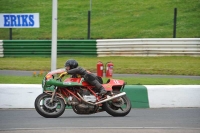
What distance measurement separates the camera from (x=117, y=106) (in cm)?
1204

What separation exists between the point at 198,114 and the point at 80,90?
7.84 ft

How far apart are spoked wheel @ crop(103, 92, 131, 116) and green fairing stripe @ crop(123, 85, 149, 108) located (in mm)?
1576

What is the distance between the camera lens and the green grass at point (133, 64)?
21984mm

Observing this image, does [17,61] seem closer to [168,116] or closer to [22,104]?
[22,104]

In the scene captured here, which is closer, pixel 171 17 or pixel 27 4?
pixel 171 17

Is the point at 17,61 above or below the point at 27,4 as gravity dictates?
below

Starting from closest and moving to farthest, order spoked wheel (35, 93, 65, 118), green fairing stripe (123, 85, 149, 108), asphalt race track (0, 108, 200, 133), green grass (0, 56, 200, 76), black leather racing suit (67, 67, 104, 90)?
asphalt race track (0, 108, 200, 133) < spoked wheel (35, 93, 65, 118) < black leather racing suit (67, 67, 104, 90) < green fairing stripe (123, 85, 149, 108) < green grass (0, 56, 200, 76)

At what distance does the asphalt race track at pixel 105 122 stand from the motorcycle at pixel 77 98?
172mm

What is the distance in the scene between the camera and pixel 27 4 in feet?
120

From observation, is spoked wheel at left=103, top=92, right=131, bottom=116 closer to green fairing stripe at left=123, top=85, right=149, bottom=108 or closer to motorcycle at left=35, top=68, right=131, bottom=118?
motorcycle at left=35, top=68, right=131, bottom=118

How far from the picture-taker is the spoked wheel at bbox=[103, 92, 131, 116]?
473 inches

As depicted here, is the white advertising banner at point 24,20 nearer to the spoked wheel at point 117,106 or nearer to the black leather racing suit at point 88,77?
the black leather racing suit at point 88,77

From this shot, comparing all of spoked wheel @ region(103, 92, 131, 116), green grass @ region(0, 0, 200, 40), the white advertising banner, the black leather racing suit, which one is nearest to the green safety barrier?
the white advertising banner

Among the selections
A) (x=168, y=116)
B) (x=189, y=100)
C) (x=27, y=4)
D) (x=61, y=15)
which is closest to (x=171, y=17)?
(x=61, y=15)
